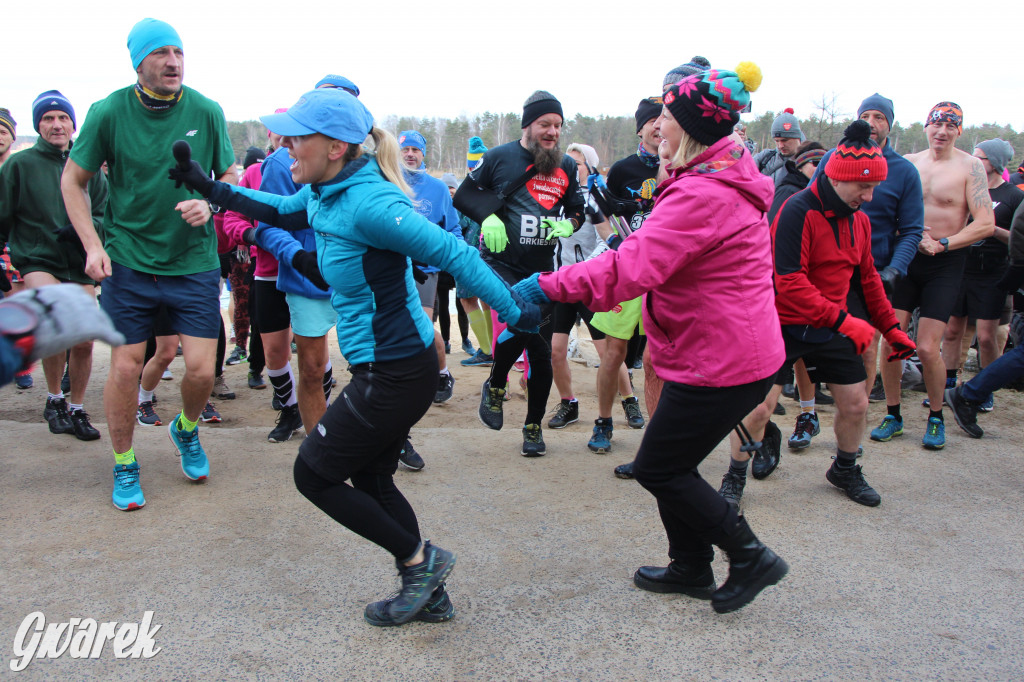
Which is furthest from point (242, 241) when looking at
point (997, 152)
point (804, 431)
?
point (997, 152)

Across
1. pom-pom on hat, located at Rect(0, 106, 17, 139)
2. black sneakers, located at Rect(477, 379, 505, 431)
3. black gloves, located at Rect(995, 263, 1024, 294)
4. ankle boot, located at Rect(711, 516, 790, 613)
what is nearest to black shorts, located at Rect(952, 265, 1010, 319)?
black gloves, located at Rect(995, 263, 1024, 294)

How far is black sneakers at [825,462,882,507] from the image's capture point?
414 centimetres

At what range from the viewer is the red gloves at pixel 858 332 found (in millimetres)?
3684

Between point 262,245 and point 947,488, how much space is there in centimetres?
435

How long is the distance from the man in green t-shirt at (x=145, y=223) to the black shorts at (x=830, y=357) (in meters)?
3.24

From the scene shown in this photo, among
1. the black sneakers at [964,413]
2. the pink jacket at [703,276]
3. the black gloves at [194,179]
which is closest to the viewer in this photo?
the pink jacket at [703,276]

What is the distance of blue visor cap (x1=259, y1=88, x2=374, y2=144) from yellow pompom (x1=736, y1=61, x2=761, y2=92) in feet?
4.82

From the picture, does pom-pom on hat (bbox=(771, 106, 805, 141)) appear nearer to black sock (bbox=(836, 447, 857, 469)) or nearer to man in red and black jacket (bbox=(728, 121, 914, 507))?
man in red and black jacket (bbox=(728, 121, 914, 507))

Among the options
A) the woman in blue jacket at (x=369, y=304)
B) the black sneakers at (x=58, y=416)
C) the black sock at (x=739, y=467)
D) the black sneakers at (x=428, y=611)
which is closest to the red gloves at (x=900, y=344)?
the black sock at (x=739, y=467)

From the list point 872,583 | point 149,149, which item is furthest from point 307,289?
point 872,583

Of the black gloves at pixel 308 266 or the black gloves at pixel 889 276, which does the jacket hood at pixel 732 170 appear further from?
the black gloves at pixel 889 276

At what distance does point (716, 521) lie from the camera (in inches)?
109

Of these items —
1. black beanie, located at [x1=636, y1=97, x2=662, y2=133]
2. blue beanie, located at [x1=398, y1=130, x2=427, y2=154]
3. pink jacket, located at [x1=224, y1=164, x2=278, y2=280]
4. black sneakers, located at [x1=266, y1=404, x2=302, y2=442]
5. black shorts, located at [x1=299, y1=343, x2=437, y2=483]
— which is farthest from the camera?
blue beanie, located at [x1=398, y1=130, x2=427, y2=154]

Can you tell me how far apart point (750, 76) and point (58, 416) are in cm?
483
